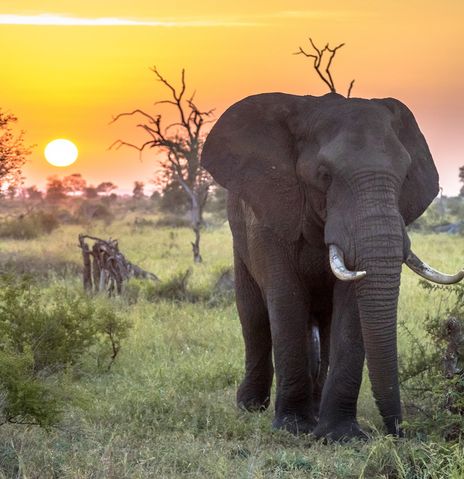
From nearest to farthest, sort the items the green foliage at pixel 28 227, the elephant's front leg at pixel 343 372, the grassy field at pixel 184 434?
the grassy field at pixel 184 434
the elephant's front leg at pixel 343 372
the green foliage at pixel 28 227

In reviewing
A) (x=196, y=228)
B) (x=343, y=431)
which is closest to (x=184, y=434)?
(x=343, y=431)

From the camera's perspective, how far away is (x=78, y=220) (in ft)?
145

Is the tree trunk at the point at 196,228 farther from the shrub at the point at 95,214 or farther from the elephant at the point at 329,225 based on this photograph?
the shrub at the point at 95,214

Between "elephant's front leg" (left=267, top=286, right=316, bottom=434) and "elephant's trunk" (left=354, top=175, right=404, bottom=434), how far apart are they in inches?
31.5

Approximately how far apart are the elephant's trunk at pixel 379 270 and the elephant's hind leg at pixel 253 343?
187cm

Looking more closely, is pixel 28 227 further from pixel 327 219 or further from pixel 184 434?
pixel 327 219

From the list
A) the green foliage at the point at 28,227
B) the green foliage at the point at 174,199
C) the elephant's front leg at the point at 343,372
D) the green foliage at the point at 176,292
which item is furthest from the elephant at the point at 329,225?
the green foliage at the point at 174,199

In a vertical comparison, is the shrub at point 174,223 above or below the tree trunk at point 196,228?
below

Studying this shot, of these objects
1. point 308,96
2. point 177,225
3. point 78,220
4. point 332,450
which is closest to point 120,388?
point 332,450

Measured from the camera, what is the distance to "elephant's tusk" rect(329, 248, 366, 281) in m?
5.56

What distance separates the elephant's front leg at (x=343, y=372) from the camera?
6.39 meters

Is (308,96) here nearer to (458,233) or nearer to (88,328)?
(88,328)

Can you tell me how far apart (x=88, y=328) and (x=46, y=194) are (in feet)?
211

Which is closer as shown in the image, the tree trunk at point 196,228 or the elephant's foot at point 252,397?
the elephant's foot at point 252,397
